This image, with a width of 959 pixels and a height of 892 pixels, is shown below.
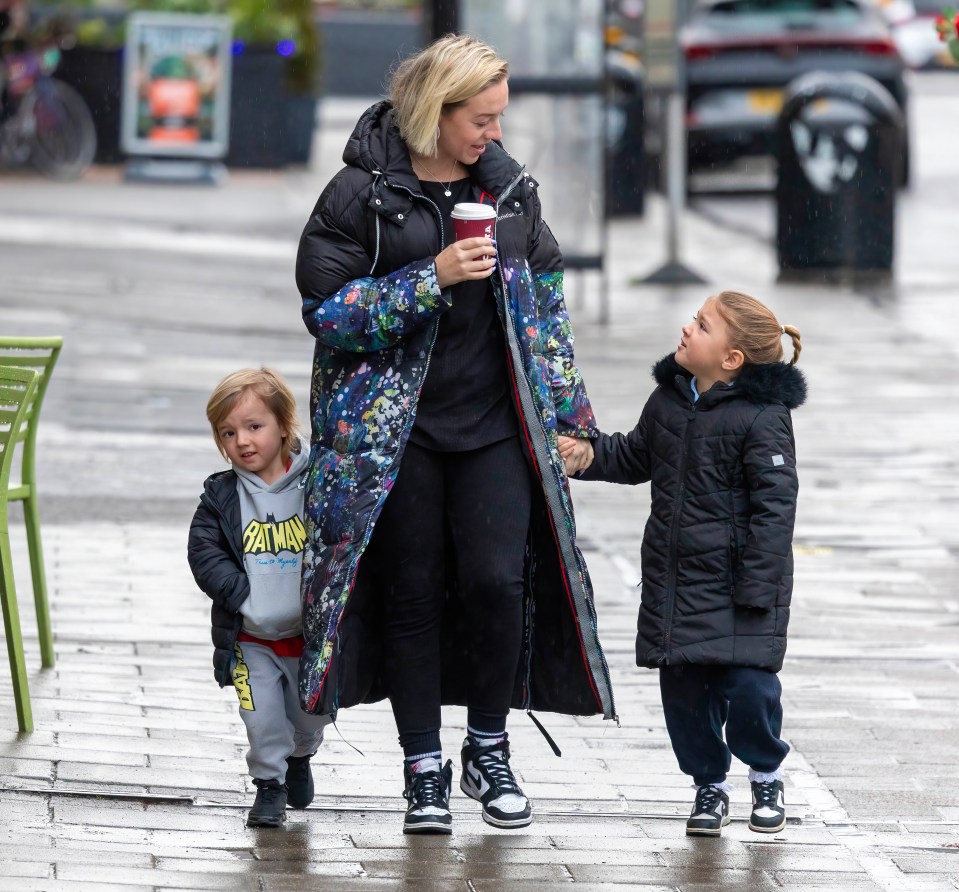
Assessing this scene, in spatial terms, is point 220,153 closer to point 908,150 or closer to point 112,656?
point 908,150

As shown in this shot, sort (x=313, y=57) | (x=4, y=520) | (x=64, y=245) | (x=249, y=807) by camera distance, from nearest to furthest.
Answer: (x=249, y=807) < (x=4, y=520) < (x=64, y=245) < (x=313, y=57)

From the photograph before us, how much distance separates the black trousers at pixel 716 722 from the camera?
4344 millimetres

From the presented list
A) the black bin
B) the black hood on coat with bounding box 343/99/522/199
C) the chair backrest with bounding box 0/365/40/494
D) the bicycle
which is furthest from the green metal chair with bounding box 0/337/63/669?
the bicycle

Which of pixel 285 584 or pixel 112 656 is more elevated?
pixel 285 584

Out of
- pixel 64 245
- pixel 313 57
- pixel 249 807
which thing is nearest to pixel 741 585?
pixel 249 807

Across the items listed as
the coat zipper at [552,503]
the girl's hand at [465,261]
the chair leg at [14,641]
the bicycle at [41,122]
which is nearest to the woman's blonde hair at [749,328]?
the coat zipper at [552,503]

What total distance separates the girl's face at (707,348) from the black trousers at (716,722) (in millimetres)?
658

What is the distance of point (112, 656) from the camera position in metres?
5.68

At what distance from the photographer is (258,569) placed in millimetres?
4320

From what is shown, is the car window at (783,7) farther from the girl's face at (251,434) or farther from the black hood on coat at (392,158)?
the girl's face at (251,434)

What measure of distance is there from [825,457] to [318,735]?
15.9 feet

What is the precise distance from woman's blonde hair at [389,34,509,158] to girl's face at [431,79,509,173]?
2cm

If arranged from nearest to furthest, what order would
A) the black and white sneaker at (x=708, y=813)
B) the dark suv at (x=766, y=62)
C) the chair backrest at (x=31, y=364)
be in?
1. the black and white sneaker at (x=708, y=813)
2. the chair backrest at (x=31, y=364)
3. the dark suv at (x=766, y=62)

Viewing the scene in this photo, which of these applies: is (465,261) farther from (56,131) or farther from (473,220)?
(56,131)
